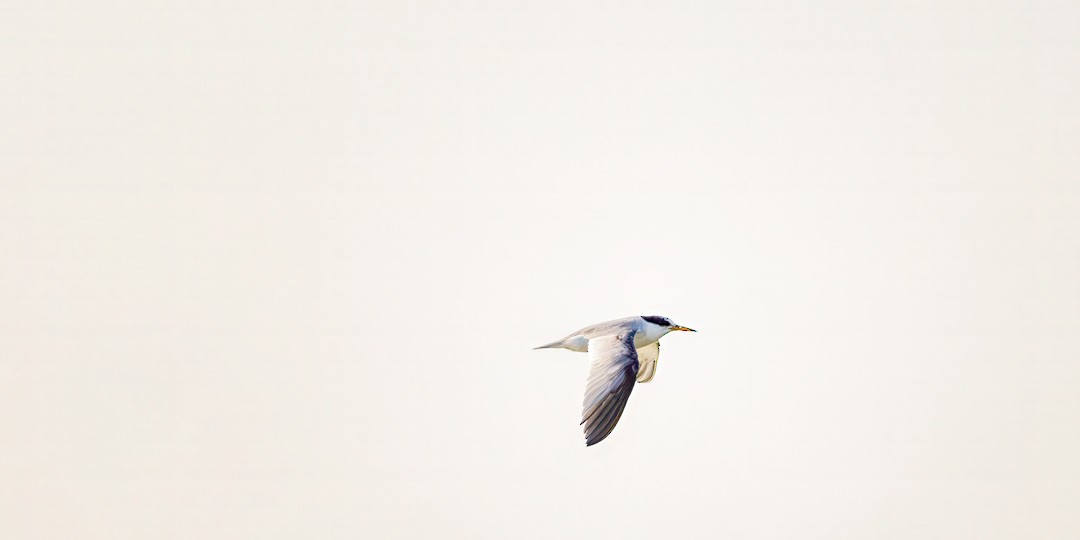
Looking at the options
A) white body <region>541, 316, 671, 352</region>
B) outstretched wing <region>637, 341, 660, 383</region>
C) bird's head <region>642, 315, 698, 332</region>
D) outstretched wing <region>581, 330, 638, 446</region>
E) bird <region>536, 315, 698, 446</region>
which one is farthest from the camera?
outstretched wing <region>637, 341, 660, 383</region>

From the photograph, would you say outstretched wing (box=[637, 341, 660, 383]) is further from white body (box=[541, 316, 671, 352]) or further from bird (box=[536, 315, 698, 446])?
white body (box=[541, 316, 671, 352])

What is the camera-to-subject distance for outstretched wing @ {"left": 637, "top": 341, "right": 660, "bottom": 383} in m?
24.7

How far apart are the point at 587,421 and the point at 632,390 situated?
1.37m

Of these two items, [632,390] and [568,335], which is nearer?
[632,390]

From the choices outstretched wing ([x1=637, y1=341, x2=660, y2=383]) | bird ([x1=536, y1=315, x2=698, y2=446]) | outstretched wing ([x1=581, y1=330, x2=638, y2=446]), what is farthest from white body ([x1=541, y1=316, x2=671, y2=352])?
outstretched wing ([x1=637, y1=341, x2=660, y2=383])

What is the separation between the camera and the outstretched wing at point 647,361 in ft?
81.1

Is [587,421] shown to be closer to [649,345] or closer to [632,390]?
[632,390]

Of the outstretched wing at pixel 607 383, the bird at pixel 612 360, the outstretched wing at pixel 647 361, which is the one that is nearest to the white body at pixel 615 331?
the bird at pixel 612 360

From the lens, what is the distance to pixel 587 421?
1891 centimetres

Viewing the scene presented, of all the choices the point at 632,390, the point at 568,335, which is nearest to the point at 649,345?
the point at 568,335

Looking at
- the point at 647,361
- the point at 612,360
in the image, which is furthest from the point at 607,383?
the point at 647,361

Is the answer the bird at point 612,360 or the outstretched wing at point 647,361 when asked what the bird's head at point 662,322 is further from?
the outstretched wing at point 647,361

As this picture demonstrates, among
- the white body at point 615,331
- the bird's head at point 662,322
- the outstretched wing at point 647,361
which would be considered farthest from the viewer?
the outstretched wing at point 647,361

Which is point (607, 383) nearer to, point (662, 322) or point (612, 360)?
point (612, 360)
